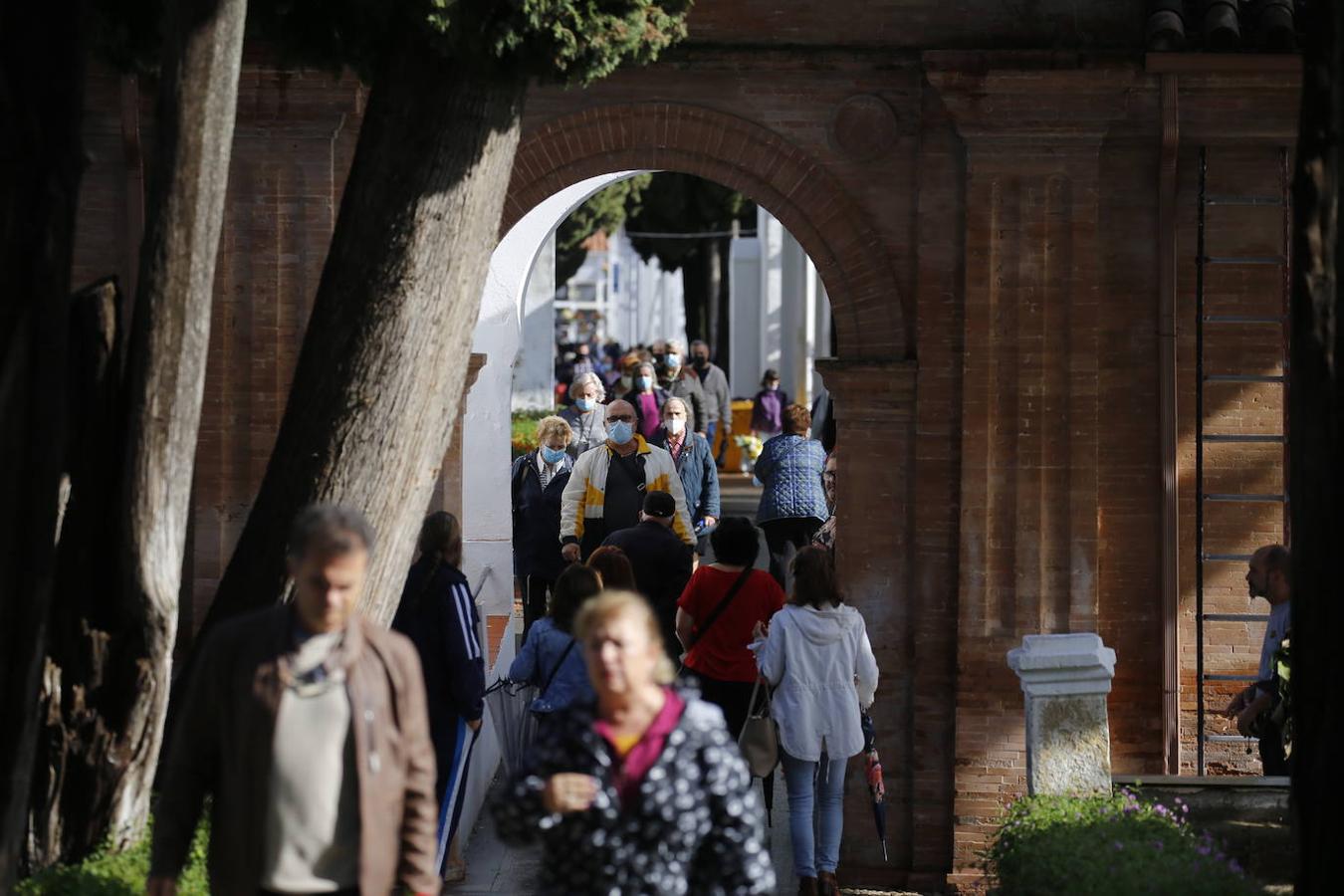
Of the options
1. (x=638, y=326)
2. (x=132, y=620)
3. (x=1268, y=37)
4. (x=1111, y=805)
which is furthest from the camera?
(x=638, y=326)

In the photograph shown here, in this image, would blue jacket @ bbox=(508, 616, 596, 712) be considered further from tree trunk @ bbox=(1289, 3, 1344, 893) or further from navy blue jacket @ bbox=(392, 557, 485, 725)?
tree trunk @ bbox=(1289, 3, 1344, 893)

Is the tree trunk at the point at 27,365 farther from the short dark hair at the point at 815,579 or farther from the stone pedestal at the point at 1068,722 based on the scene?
the stone pedestal at the point at 1068,722

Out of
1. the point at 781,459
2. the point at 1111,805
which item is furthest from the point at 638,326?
the point at 1111,805

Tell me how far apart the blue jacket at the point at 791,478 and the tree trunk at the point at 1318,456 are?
7.08 m

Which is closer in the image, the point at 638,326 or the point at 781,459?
the point at 781,459

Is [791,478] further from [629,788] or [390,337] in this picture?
[629,788]

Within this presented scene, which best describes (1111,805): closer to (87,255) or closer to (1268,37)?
(1268,37)

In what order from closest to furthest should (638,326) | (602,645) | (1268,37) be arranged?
(602,645) < (1268,37) < (638,326)

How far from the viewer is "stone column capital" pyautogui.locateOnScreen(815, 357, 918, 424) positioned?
10.2m

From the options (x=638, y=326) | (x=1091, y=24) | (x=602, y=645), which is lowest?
(x=602, y=645)

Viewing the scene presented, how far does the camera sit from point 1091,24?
1017 cm

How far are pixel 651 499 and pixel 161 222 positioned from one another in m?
4.34

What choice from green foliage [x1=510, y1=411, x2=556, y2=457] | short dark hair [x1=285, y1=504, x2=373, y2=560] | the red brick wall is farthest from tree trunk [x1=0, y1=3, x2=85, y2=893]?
green foliage [x1=510, y1=411, x2=556, y2=457]

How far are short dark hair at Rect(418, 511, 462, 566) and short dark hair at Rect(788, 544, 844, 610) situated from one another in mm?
1503
